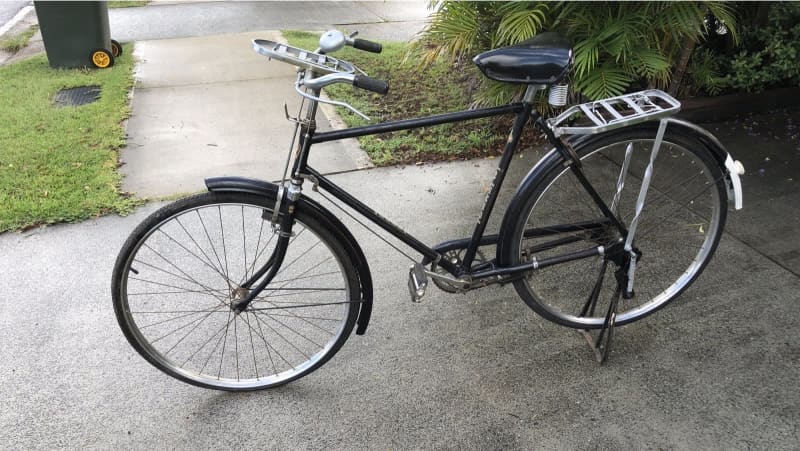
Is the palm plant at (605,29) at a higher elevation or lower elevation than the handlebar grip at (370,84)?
lower

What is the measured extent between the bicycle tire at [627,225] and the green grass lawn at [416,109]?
3.08ft

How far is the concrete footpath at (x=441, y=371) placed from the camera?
2168mm

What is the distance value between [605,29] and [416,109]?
80.4 inches

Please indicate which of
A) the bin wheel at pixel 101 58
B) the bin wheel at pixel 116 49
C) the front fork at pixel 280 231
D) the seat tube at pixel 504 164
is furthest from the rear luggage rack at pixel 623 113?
the bin wheel at pixel 116 49

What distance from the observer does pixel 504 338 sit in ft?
8.59

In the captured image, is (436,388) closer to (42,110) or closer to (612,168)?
(612,168)

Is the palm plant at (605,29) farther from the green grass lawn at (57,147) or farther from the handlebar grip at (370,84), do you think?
the green grass lawn at (57,147)

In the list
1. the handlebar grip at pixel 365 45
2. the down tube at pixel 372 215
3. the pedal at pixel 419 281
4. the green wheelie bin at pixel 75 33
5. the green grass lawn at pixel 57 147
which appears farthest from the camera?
the green wheelie bin at pixel 75 33

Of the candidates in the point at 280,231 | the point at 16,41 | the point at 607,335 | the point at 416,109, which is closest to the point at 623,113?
the point at 607,335

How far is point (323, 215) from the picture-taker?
6.63 ft

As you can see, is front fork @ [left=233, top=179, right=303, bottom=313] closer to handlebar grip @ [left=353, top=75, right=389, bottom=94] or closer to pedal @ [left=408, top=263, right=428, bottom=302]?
handlebar grip @ [left=353, top=75, right=389, bottom=94]

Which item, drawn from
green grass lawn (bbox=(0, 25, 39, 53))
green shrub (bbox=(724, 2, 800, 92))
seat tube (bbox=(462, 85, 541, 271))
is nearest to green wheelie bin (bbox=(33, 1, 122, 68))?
green grass lawn (bbox=(0, 25, 39, 53))

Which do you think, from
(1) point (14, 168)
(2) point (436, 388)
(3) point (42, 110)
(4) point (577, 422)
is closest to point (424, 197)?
(2) point (436, 388)

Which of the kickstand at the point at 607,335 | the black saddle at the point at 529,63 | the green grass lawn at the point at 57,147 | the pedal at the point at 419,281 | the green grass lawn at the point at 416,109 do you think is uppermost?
the black saddle at the point at 529,63
